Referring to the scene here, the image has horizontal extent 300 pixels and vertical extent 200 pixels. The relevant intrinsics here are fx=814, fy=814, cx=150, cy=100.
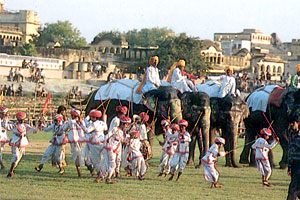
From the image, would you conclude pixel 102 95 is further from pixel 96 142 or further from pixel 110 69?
pixel 110 69

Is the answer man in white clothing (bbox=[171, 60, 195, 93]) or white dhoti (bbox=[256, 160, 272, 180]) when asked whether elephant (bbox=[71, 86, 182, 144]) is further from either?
white dhoti (bbox=[256, 160, 272, 180])

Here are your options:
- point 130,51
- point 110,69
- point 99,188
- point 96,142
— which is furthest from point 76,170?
point 130,51

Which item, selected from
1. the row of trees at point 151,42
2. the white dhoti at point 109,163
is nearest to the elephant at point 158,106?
the white dhoti at point 109,163

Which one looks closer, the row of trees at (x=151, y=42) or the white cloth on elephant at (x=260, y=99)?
the white cloth on elephant at (x=260, y=99)

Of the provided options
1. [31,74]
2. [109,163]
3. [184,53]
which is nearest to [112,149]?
[109,163]

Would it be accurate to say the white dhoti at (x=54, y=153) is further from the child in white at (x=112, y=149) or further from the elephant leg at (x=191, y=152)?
the elephant leg at (x=191, y=152)

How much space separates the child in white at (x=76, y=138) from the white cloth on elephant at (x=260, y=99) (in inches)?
286

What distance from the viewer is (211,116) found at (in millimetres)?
23828

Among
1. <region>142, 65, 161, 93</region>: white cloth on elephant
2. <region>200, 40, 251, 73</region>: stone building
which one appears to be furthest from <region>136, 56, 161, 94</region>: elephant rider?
<region>200, 40, 251, 73</region>: stone building

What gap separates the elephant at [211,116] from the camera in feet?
74.5

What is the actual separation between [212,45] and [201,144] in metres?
75.5

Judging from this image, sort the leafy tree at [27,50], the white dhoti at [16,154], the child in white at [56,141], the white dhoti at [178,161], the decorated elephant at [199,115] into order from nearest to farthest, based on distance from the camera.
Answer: the white dhoti at [16,154] → the child in white at [56,141] → the white dhoti at [178,161] → the decorated elephant at [199,115] → the leafy tree at [27,50]

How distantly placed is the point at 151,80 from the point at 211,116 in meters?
2.19

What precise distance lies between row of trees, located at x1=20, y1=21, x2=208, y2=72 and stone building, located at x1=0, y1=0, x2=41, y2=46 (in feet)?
4.60
